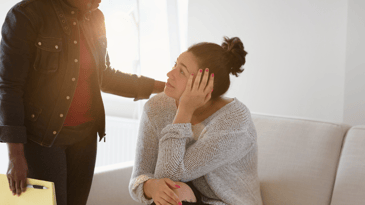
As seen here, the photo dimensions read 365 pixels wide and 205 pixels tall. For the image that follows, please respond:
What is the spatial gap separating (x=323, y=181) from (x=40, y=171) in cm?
106

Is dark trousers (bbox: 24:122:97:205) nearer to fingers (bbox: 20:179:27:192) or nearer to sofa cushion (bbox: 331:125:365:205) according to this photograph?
fingers (bbox: 20:179:27:192)

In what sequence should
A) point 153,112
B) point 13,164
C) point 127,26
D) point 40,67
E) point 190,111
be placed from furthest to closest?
1. point 127,26
2. point 153,112
3. point 190,111
4. point 40,67
5. point 13,164

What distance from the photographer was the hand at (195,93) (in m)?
1.22

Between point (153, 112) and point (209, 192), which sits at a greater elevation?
point (153, 112)

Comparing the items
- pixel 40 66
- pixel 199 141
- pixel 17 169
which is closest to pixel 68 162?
pixel 17 169

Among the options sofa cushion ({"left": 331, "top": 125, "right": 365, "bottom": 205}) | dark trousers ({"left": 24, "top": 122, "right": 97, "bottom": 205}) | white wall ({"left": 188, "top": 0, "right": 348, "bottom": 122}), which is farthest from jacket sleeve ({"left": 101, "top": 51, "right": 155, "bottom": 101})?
white wall ({"left": 188, "top": 0, "right": 348, "bottom": 122})

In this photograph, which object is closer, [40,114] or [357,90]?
[40,114]

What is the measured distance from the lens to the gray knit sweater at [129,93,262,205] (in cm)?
115

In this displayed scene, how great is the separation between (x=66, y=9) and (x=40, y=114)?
38 centimetres

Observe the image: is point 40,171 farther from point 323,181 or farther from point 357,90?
point 357,90

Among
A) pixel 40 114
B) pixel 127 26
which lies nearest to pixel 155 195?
pixel 40 114

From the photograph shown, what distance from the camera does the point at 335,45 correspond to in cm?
186

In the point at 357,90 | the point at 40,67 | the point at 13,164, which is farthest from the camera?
the point at 357,90

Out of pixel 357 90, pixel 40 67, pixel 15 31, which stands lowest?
pixel 357 90
